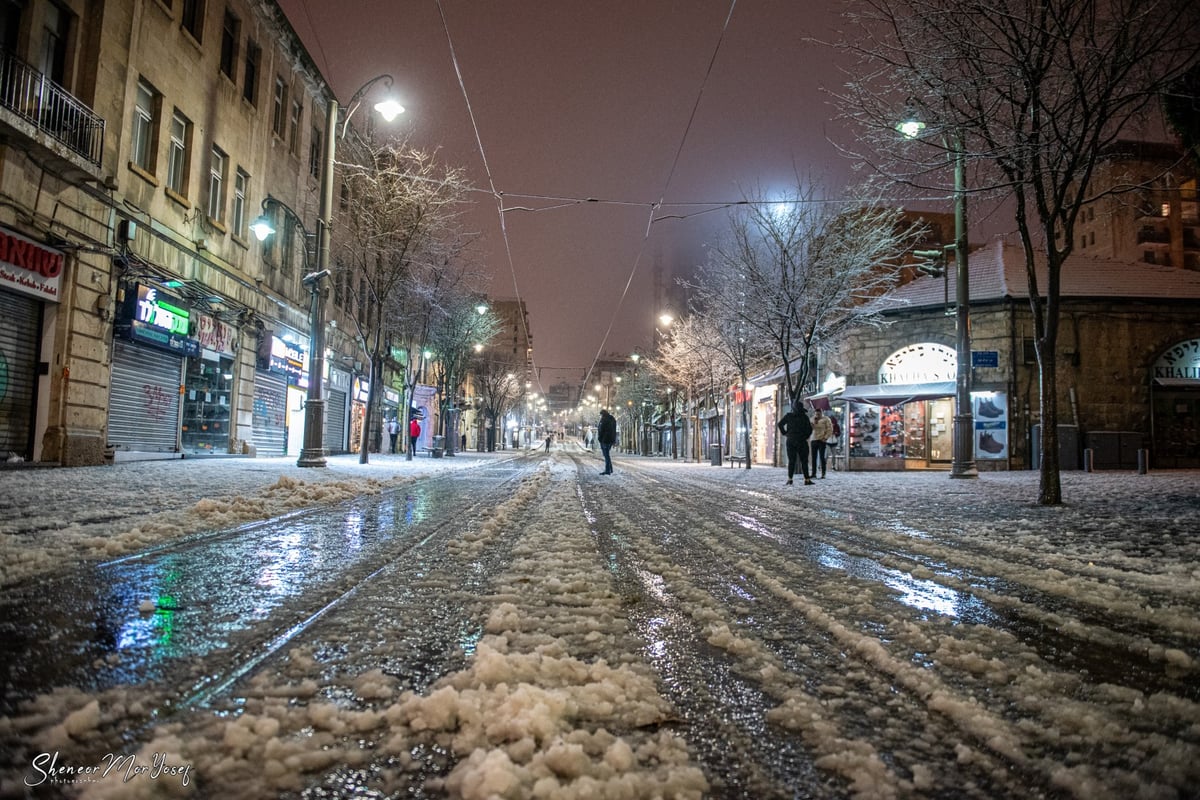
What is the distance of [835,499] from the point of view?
359 inches

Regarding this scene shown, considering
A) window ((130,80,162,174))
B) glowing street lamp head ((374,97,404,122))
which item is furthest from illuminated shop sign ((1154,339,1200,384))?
window ((130,80,162,174))

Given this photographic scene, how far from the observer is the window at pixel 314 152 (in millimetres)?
22631

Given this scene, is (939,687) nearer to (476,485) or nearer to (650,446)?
(476,485)

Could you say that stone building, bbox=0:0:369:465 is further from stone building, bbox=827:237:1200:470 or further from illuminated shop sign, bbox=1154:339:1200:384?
illuminated shop sign, bbox=1154:339:1200:384

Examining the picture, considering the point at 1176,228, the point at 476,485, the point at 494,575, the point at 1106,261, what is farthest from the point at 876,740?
the point at 1176,228

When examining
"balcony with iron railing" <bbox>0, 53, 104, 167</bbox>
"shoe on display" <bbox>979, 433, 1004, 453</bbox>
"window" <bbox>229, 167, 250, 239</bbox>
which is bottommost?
"shoe on display" <bbox>979, 433, 1004, 453</bbox>

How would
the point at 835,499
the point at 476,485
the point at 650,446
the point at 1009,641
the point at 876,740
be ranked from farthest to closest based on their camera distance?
1. the point at 650,446
2. the point at 476,485
3. the point at 835,499
4. the point at 1009,641
5. the point at 876,740

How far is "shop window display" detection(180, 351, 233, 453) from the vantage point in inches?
617

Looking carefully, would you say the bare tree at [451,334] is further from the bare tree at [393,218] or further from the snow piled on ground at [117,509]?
the snow piled on ground at [117,509]

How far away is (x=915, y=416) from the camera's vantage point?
2439 cm

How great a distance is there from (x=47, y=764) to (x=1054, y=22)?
1029 centimetres

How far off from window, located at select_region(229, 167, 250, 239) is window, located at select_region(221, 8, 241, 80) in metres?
2.58

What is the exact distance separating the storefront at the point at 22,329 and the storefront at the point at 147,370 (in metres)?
1.63

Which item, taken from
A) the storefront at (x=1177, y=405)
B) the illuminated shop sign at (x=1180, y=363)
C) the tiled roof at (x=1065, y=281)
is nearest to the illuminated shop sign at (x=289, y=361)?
the tiled roof at (x=1065, y=281)
